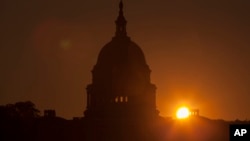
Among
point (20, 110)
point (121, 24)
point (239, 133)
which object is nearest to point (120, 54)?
point (121, 24)

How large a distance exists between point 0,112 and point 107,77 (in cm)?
1629

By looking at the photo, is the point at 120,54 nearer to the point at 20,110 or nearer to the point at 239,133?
the point at 20,110

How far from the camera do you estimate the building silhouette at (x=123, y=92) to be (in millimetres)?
112312

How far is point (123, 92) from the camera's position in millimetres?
114250

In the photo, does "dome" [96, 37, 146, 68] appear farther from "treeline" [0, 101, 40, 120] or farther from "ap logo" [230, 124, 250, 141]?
"ap logo" [230, 124, 250, 141]

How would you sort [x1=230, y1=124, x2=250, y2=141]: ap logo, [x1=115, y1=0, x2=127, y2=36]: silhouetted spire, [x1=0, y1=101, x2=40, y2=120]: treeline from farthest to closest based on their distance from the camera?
[x1=115, y1=0, x2=127, y2=36]: silhouetted spire
[x1=0, y1=101, x2=40, y2=120]: treeline
[x1=230, y1=124, x2=250, y2=141]: ap logo

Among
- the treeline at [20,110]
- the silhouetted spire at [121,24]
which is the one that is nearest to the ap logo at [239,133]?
the treeline at [20,110]

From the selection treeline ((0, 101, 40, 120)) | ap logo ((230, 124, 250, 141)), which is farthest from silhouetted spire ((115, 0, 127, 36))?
ap logo ((230, 124, 250, 141))

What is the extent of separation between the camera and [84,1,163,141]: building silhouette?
112 meters

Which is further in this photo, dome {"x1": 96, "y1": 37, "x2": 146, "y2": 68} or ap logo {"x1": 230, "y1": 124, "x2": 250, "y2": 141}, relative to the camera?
dome {"x1": 96, "y1": 37, "x2": 146, "y2": 68}

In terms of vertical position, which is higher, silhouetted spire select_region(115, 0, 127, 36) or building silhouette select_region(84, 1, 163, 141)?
silhouetted spire select_region(115, 0, 127, 36)

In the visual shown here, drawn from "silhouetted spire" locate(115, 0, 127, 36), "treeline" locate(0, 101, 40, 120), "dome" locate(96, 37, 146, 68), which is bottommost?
"treeline" locate(0, 101, 40, 120)

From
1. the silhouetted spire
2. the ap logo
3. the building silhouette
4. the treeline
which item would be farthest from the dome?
the ap logo

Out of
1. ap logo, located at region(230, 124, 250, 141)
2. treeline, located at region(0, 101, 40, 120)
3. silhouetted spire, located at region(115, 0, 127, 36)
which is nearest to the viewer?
ap logo, located at region(230, 124, 250, 141)
